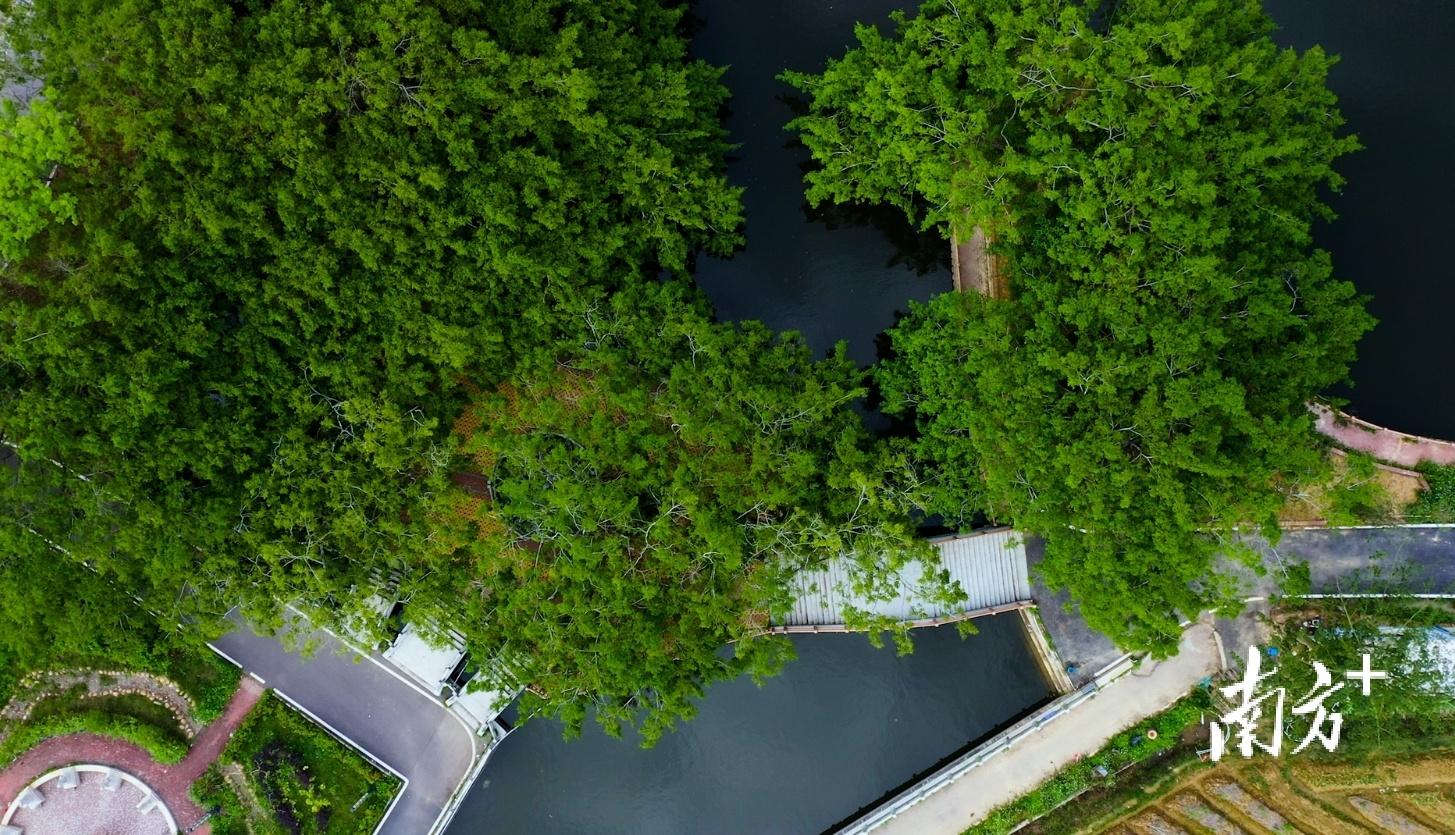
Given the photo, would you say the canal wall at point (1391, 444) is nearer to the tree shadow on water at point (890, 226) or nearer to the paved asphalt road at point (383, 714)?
the tree shadow on water at point (890, 226)

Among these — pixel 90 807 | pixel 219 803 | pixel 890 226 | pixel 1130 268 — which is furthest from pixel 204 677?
pixel 1130 268

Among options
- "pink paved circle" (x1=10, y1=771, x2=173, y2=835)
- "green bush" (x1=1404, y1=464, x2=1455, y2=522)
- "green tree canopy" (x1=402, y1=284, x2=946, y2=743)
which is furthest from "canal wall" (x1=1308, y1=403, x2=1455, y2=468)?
"pink paved circle" (x1=10, y1=771, x2=173, y2=835)

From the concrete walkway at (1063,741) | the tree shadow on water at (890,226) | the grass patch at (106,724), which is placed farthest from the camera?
the tree shadow on water at (890,226)

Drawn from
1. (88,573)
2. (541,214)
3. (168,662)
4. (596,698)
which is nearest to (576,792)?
(596,698)

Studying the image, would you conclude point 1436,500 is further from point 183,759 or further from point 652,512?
point 183,759

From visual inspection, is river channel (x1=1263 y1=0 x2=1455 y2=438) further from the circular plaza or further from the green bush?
the circular plaza

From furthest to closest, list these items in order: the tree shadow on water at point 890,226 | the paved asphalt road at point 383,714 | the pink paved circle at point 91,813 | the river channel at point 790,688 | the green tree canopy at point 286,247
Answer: the tree shadow on water at point 890,226
the river channel at point 790,688
the paved asphalt road at point 383,714
the pink paved circle at point 91,813
the green tree canopy at point 286,247

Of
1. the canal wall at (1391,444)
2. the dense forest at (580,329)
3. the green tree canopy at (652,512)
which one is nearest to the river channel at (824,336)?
the dense forest at (580,329)
